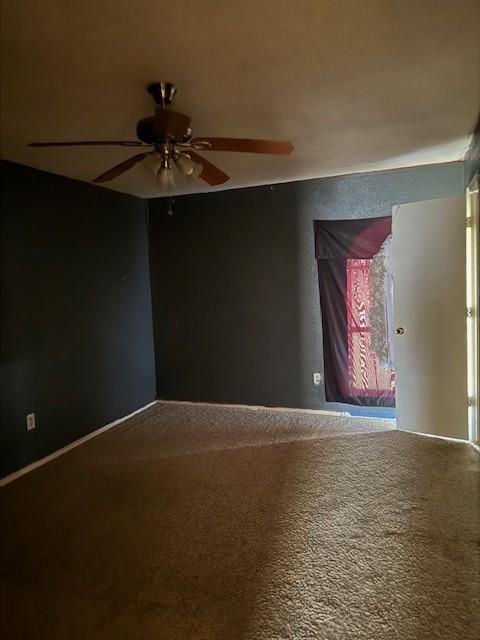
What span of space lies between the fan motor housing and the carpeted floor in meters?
1.78

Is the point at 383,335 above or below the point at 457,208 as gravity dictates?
below

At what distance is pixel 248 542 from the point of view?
188cm

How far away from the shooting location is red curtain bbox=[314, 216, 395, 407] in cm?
333

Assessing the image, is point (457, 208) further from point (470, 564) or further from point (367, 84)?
point (470, 564)

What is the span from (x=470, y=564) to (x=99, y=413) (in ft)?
8.87

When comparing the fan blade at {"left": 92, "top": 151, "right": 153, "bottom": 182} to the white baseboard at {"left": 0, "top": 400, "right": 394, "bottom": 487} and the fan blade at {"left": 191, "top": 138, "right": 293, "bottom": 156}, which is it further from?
the white baseboard at {"left": 0, "top": 400, "right": 394, "bottom": 487}

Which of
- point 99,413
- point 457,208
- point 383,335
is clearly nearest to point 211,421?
point 99,413

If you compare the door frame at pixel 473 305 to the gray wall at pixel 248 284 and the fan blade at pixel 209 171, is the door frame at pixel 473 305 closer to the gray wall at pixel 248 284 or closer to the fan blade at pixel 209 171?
the gray wall at pixel 248 284

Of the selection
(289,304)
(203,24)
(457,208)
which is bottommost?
(289,304)

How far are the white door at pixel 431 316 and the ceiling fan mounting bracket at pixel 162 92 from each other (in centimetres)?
193

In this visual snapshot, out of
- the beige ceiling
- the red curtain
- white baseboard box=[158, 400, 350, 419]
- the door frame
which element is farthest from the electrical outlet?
the door frame

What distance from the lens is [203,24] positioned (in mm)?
1359

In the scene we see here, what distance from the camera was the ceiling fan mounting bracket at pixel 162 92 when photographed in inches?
67.8

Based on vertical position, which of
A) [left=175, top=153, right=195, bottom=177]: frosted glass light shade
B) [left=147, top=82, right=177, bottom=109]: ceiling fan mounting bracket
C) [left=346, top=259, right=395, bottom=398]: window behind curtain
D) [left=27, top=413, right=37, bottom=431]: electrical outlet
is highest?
[left=147, top=82, right=177, bottom=109]: ceiling fan mounting bracket
